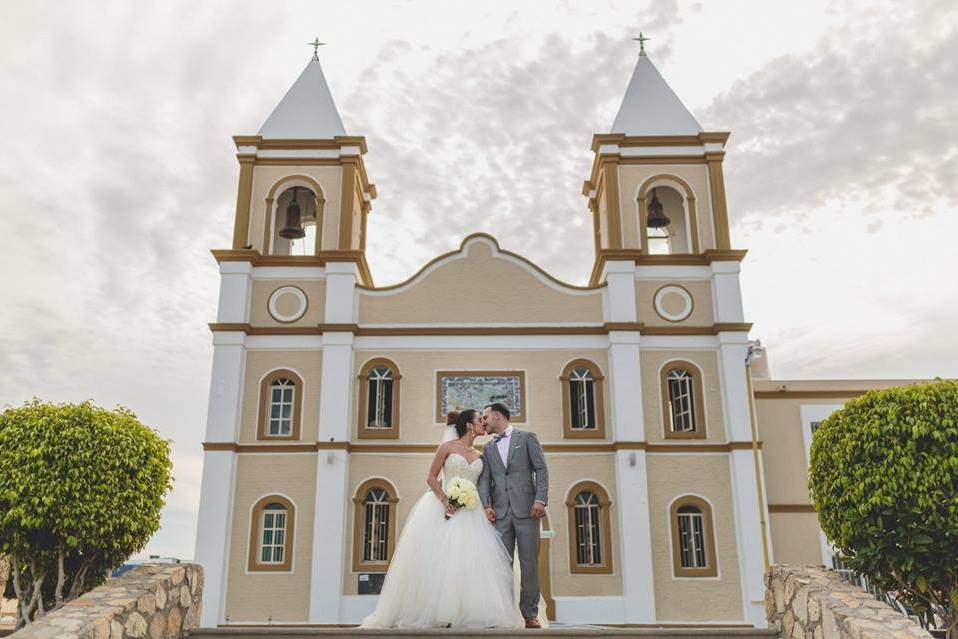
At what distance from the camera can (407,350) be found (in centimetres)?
1923

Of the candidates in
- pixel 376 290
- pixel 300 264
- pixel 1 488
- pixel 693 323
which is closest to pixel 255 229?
pixel 300 264

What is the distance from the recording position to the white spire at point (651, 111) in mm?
21406

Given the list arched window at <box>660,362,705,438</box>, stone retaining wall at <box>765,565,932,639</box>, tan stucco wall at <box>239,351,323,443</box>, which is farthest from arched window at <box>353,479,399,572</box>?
stone retaining wall at <box>765,565,932,639</box>

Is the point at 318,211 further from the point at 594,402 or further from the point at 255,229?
the point at 594,402

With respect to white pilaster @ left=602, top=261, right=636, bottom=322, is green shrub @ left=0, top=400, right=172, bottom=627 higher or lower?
lower

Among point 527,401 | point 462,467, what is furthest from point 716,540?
point 462,467

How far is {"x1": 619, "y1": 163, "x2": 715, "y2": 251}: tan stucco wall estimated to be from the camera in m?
20.2

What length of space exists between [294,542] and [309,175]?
877 cm

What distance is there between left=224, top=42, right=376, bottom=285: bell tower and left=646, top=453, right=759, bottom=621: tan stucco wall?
8.62 meters

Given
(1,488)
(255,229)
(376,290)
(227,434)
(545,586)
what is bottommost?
(545,586)

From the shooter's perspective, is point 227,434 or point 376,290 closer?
point 227,434

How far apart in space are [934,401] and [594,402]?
35.2ft

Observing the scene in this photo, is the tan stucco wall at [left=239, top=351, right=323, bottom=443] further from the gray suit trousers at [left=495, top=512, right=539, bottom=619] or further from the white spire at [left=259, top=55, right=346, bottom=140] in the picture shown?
the gray suit trousers at [left=495, top=512, right=539, bottom=619]

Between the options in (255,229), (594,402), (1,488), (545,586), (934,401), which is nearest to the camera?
(934,401)
